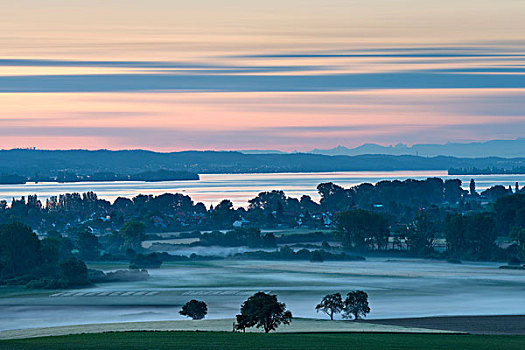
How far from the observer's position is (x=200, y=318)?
217 feet

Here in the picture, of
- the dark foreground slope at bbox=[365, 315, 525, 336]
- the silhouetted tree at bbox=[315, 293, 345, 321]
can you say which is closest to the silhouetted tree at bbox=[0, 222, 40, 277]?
the silhouetted tree at bbox=[315, 293, 345, 321]

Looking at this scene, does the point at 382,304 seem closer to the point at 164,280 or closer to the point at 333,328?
the point at 333,328

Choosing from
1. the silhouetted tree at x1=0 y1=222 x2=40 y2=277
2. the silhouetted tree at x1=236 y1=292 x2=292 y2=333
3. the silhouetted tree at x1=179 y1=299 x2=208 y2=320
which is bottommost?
the silhouetted tree at x1=179 y1=299 x2=208 y2=320

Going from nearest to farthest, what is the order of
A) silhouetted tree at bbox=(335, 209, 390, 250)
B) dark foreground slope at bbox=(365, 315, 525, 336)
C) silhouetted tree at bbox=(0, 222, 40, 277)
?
dark foreground slope at bbox=(365, 315, 525, 336)
silhouetted tree at bbox=(0, 222, 40, 277)
silhouetted tree at bbox=(335, 209, 390, 250)

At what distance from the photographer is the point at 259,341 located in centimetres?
4684

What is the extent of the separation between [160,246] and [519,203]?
183 feet

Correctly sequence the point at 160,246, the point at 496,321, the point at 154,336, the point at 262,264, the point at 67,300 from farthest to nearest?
the point at 160,246, the point at 262,264, the point at 67,300, the point at 496,321, the point at 154,336

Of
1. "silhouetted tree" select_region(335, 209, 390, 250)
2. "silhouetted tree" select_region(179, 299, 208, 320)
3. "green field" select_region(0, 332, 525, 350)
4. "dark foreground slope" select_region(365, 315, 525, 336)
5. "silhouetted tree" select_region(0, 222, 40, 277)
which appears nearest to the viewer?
"green field" select_region(0, 332, 525, 350)

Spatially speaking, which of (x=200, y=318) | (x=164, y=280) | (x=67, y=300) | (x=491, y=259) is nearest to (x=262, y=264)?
(x=164, y=280)

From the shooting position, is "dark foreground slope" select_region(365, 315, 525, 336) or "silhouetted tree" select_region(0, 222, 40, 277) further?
"silhouetted tree" select_region(0, 222, 40, 277)

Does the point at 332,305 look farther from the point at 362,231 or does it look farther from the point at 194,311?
the point at 362,231

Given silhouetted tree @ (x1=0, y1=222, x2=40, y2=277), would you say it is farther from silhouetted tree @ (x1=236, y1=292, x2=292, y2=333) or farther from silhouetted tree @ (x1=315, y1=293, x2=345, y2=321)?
silhouetted tree @ (x1=236, y1=292, x2=292, y2=333)

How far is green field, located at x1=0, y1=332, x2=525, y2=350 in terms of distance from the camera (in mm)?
44938

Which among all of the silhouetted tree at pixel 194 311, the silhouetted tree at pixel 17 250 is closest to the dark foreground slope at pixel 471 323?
the silhouetted tree at pixel 194 311
